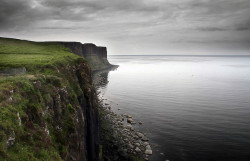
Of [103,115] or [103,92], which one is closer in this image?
[103,115]

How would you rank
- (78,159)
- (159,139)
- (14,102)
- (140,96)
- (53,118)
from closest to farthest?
(14,102) < (53,118) < (78,159) < (159,139) < (140,96)

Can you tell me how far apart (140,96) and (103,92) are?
69.8 feet

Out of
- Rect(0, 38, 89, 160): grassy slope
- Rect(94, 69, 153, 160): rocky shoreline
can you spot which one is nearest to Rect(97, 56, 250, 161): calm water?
Rect(94, 69, 153, 160): rocky shoreline

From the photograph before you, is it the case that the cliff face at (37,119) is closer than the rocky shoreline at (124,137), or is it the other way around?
the cliff face at (37,119)

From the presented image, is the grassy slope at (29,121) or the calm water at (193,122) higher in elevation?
the grassy slope at (29,121)

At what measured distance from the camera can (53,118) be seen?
19188mm

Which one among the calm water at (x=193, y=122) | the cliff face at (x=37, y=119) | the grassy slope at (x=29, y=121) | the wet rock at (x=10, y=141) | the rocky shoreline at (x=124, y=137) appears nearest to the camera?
the wet rock at (x=10, y=141)

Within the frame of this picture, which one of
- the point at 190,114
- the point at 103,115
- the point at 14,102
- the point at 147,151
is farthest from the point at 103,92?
the point at 14,102

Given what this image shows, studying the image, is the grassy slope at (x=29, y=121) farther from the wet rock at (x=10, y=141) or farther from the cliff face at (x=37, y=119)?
the wet rock at (x=10, y=141)

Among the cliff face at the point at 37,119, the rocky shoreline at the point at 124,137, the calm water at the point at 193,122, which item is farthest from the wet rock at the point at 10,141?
the calm water at the point at 193,122

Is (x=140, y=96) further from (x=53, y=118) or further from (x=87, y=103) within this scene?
(x=53, y=118)

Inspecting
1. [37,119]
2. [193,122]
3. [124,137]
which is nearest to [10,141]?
[37,119]

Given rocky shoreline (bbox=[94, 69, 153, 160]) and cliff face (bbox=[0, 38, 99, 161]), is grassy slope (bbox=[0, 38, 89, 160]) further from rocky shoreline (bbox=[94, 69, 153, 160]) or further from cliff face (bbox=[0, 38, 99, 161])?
rocky shoreline (bbox=[94, 69, 153, 160])

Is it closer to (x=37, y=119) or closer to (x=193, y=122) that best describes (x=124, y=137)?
(x=193, y=122)
